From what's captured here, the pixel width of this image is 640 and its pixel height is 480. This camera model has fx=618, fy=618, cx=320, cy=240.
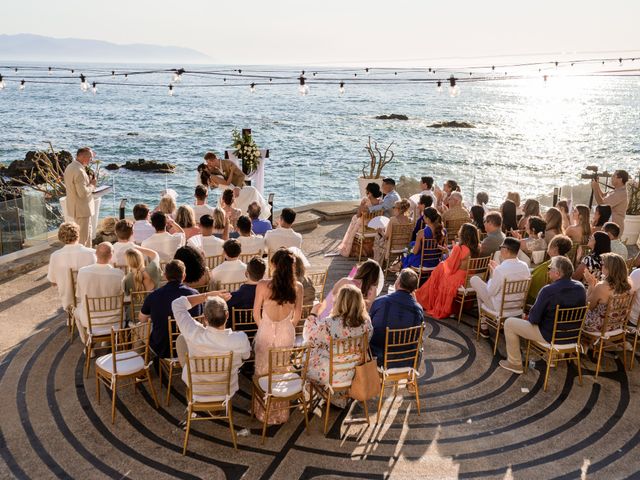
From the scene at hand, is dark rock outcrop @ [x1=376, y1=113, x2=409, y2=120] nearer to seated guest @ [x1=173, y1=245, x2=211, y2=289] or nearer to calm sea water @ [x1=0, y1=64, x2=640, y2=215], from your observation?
calm sea water @ [x1=0, y1=64, x2=640, y2=215]

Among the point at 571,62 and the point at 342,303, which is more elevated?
the point at 571,62

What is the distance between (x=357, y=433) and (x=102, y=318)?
288cm

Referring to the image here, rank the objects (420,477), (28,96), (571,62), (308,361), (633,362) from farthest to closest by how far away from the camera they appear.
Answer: (28,96)
(571,62)
(633,362)
(308,361)
(420,477)

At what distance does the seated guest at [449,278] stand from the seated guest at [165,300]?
3611 millimetres

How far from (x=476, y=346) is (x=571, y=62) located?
7.97 meters

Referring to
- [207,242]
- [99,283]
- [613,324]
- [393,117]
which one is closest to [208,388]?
[99,283]

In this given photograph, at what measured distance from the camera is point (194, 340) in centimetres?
514

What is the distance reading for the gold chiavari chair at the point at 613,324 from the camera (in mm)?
6449

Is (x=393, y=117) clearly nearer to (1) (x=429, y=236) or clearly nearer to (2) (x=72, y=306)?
(1) (x=429, y=236)

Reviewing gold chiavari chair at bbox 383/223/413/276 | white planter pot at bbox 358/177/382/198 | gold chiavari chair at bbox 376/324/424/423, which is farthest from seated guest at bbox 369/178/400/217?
gold chiavari chair at bbox 376/324/424/423

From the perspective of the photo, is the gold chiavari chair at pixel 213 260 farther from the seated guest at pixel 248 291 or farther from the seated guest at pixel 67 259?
the seated guest at pixel 248 291

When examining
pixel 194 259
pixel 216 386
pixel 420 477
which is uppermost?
pixel 194 259

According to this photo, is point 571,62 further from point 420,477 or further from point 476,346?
point 420,477

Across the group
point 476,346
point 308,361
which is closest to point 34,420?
point 308,361
